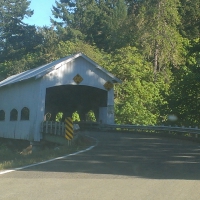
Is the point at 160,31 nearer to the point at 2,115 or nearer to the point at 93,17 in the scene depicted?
the point at 2,115

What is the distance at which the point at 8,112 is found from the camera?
102 feet

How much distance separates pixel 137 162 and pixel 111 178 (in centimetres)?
290

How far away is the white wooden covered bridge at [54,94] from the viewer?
86.3 feet

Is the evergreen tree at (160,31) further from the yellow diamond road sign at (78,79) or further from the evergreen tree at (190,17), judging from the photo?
the yellow diamond road sign at (78,79)

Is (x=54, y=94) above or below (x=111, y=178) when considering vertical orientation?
above

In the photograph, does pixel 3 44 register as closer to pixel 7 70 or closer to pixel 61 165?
pixel 7 70

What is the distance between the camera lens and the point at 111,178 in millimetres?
10406

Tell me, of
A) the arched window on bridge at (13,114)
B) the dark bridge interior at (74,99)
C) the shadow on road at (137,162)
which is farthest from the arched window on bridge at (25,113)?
the shadow on road at (137,162)

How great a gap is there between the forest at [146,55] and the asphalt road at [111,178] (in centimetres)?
1060

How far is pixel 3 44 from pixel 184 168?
56.8 metres

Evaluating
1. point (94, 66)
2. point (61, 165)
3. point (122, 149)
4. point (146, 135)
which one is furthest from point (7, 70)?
point (61, 165)

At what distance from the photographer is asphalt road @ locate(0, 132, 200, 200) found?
865 centimetres

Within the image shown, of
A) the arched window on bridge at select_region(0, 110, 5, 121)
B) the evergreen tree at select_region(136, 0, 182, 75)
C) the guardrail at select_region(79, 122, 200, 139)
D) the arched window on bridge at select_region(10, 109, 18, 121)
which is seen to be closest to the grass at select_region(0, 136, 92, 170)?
the guardrail at select_region(79, 122, 200, 139)

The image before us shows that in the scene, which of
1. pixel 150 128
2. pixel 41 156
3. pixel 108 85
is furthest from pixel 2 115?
pixel 41 156
